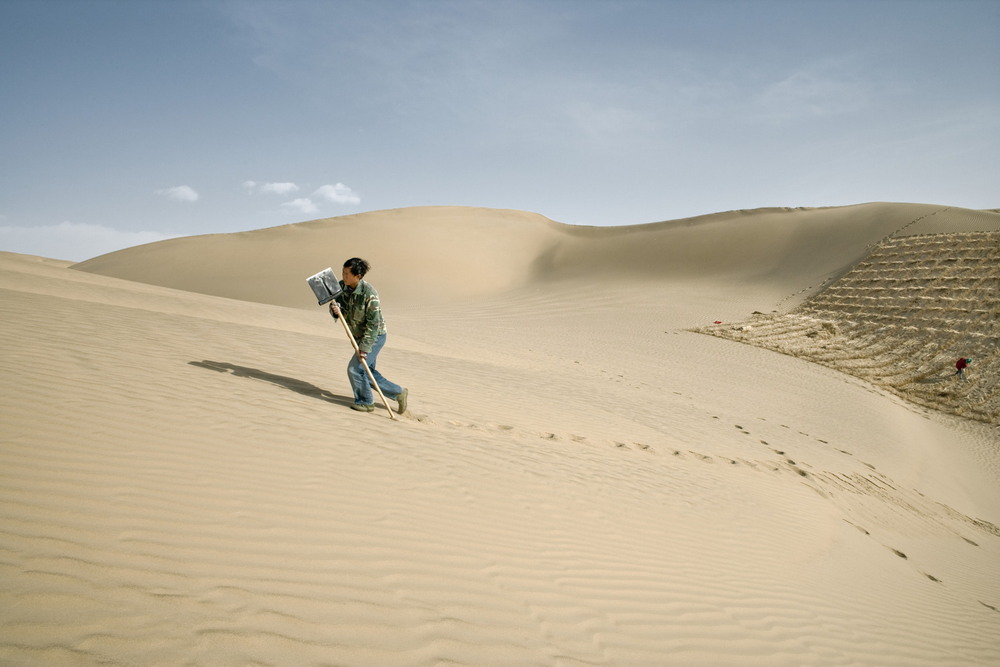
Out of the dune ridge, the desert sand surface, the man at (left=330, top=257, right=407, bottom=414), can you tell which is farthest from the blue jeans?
the dune ridge

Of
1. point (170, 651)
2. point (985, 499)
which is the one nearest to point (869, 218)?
point (985, 499)

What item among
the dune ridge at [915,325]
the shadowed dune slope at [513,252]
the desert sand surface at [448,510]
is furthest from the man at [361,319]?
the shadowed dune slope at [513,252]

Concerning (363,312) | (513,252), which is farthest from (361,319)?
(513,252)

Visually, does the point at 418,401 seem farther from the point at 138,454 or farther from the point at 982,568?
the point at 982,568

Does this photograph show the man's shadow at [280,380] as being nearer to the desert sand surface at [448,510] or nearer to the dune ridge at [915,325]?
the desert sand surface at [448,510]

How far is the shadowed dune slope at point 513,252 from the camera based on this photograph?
33594 millimetres

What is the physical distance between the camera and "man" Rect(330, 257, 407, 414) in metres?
6.22

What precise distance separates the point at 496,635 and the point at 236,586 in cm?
133

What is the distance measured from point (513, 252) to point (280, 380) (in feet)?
143

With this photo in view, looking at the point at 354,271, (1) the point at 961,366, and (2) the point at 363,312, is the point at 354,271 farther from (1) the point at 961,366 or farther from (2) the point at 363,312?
(1) the point at 961,366

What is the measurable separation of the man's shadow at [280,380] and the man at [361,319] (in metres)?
0.43

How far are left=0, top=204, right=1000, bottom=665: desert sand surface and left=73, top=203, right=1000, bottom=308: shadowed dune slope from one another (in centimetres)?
2153

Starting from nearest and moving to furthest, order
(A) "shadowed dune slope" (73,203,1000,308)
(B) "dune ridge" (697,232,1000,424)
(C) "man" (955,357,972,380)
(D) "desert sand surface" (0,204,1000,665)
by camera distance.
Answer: (D) "desert sand surface" (0,204,1000,665) → (C) "man" (955,357,972,380) → (B) "dune ridge" (697,232,1000,424) → (A) "shadowed dune slope" (73,203,1000,308)

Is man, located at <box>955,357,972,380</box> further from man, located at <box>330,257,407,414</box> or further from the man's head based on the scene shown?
the man's head
